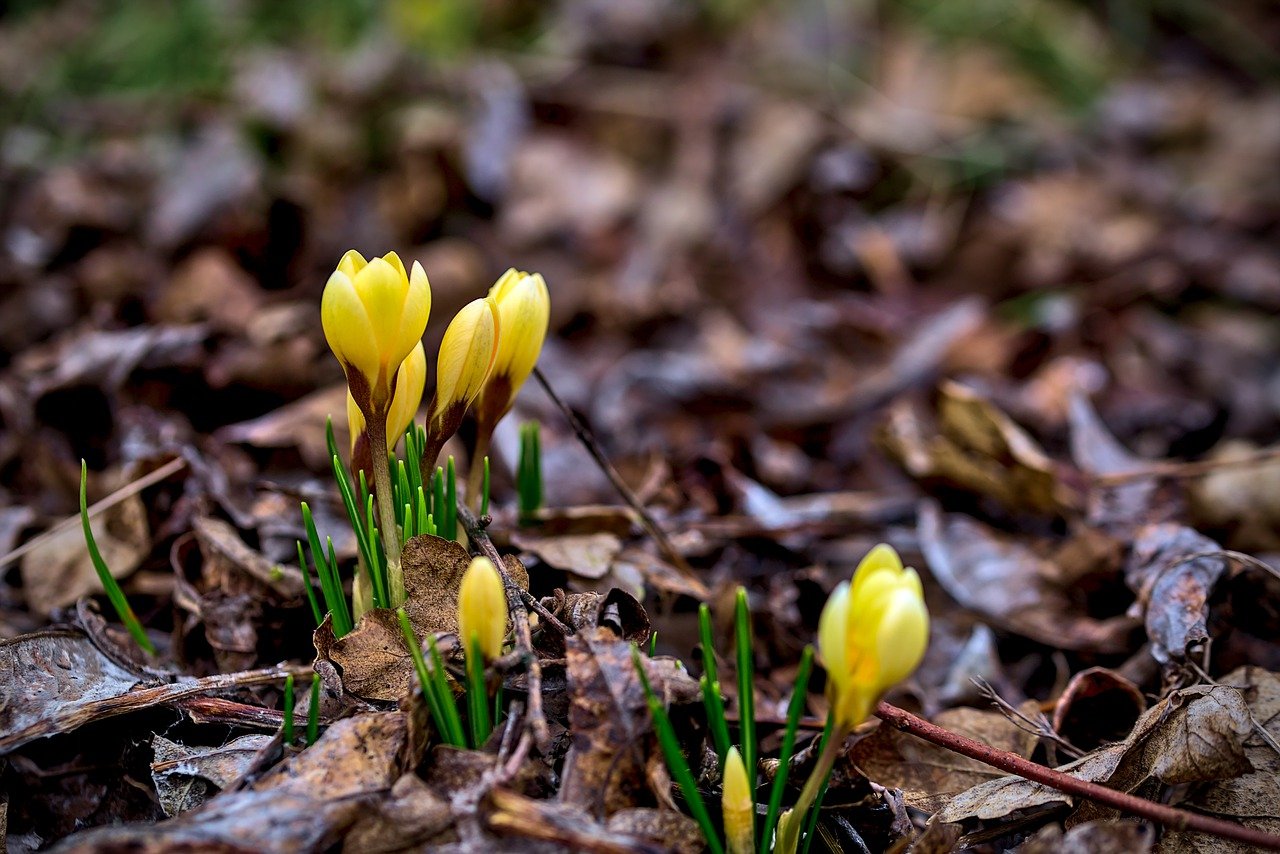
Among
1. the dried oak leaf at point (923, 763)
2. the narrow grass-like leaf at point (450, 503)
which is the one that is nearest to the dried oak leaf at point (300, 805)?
the narrow grass-like leaf at point (450, 503)

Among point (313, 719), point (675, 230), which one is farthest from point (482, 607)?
point (675, 230)

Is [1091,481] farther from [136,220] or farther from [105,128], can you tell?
[105,128]

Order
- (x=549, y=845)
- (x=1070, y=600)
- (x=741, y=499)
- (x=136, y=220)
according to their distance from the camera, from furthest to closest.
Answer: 1. (x=136, y=220)
2. (x=741, y=499)
3. (x=1070, y=600)
4. (x=549, y=845)

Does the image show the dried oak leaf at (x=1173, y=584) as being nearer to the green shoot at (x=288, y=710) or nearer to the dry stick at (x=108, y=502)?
the green shoot at (x=288, y=710)

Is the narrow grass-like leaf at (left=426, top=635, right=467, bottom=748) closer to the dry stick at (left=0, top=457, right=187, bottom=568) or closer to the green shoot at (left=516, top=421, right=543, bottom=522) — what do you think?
→ the green shoot at (left=516, top=421, right=543, bottom=522)

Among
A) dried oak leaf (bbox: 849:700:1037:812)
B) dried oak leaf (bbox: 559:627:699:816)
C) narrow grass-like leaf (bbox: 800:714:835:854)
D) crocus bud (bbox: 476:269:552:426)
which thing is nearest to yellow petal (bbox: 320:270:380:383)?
crocus bud (bbox: 476:269:552:426)

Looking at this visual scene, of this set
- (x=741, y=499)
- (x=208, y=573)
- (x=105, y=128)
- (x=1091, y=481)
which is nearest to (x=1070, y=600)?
(x=1091, y=481)
